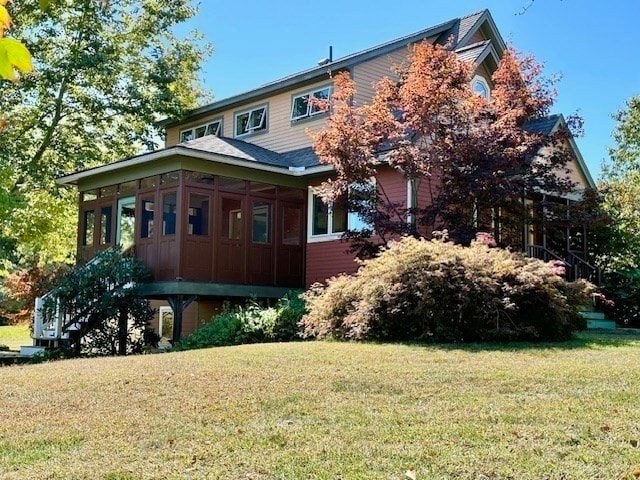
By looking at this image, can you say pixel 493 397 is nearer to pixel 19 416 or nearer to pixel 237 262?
pixel 19 416

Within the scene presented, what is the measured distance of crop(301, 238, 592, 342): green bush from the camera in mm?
10500

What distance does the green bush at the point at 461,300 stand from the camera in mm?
10500

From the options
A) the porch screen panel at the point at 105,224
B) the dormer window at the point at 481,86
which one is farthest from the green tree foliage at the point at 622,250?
the porch screen panel at the point at 105,224

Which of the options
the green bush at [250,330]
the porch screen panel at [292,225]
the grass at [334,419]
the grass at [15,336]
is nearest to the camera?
the grass at [334,419]

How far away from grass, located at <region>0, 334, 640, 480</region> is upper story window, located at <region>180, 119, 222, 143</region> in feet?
42.1

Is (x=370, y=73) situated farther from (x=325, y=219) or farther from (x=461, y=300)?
(x=461, y=300)

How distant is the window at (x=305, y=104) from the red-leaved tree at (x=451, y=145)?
3.07 m

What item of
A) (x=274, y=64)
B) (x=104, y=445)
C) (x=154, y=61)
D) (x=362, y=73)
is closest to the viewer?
(x=104, y=445)

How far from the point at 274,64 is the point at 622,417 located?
24.6 metres

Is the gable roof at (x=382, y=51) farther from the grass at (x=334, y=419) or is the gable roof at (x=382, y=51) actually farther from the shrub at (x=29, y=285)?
the grass at (x=334, y=419)

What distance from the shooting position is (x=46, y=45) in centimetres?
2244

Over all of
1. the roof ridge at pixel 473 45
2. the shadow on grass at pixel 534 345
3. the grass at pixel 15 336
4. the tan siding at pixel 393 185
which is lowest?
the grass at pixel 15 336

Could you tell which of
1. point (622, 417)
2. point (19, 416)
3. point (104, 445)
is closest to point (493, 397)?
point (622, 417)

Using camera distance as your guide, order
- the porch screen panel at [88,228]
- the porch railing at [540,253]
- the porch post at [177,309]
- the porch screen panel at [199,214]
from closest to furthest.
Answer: the porch post at [177,309] → the porch screen panel at [199,214] → the porch railing at [540,253] → the porch screen panel at [88,228]
